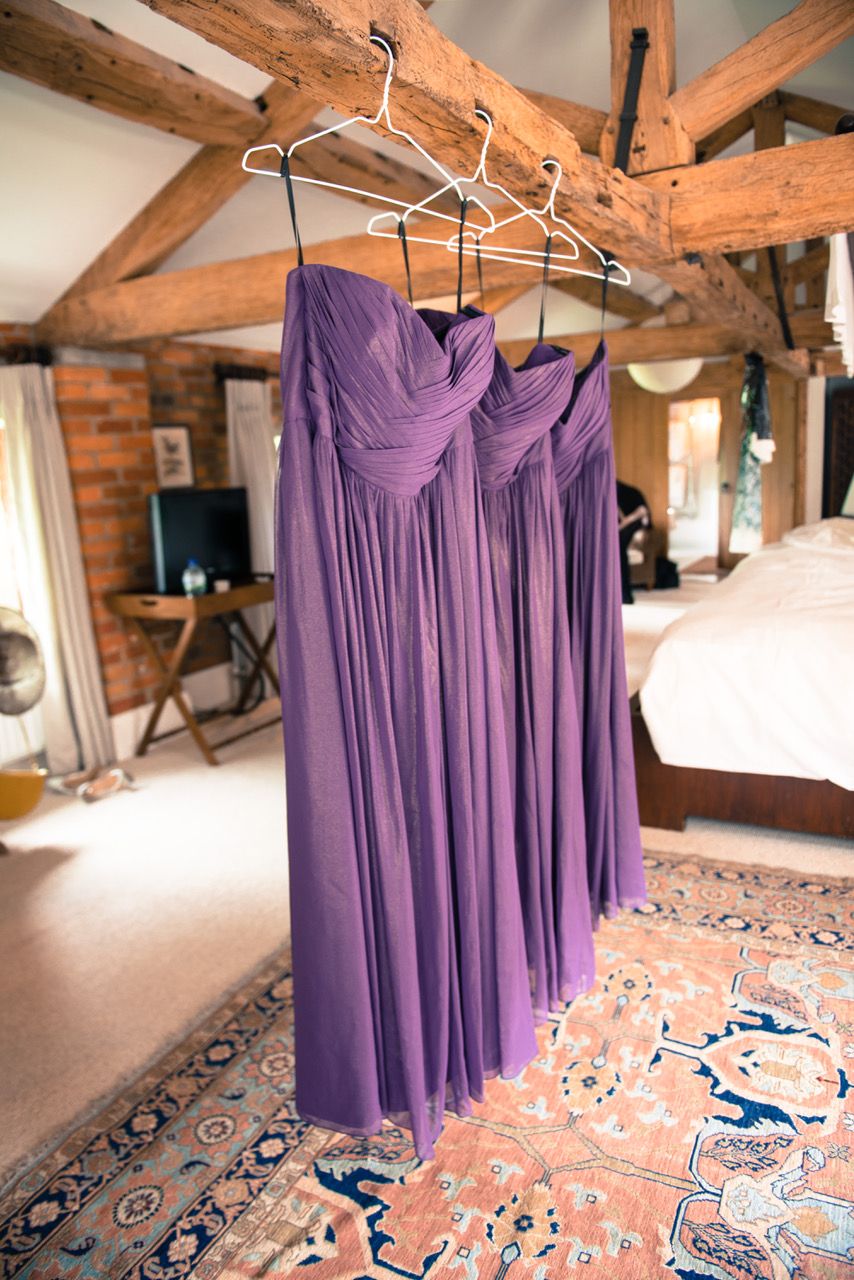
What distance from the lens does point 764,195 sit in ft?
8.11

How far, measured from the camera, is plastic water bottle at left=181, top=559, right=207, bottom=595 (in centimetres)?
449

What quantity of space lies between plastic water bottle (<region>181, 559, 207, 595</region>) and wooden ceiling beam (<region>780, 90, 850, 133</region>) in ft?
12.0

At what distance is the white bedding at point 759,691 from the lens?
3.09 metres

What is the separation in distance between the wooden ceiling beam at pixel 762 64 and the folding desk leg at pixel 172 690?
3026 mm

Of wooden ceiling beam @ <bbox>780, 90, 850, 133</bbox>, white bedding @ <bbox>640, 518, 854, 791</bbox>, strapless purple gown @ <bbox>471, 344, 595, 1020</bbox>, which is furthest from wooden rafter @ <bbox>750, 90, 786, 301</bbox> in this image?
strapless purple gown @ <bbox>471, 344, 595, 1020</bbox>

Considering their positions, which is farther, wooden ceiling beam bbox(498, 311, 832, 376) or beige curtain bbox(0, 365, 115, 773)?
wooden ceiling beam bbox(498, 311, 832, 376)

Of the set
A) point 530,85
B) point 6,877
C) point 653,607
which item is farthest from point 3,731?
point 653,607

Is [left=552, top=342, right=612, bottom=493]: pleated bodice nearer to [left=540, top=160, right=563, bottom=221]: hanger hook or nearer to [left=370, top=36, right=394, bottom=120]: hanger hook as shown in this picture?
[left=540, top=160, right=563, bottom=221]: hanger hook

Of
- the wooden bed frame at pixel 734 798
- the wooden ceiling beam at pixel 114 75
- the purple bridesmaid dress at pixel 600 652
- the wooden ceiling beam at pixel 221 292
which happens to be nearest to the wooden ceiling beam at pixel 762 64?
the purple bridesmaid dress at pixel 600 652

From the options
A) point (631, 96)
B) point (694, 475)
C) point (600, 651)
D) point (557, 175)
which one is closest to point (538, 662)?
point (600, 651)

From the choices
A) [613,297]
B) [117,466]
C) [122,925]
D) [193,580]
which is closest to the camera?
[122,925]

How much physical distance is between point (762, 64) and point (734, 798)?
237cm

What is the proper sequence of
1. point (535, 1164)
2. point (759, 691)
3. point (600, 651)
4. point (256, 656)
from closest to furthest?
point (535, 1164)
point (600, 651)
point (759, 691)
point (256, 656)

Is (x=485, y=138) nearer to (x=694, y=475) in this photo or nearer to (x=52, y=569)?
(x=52, y=569)
